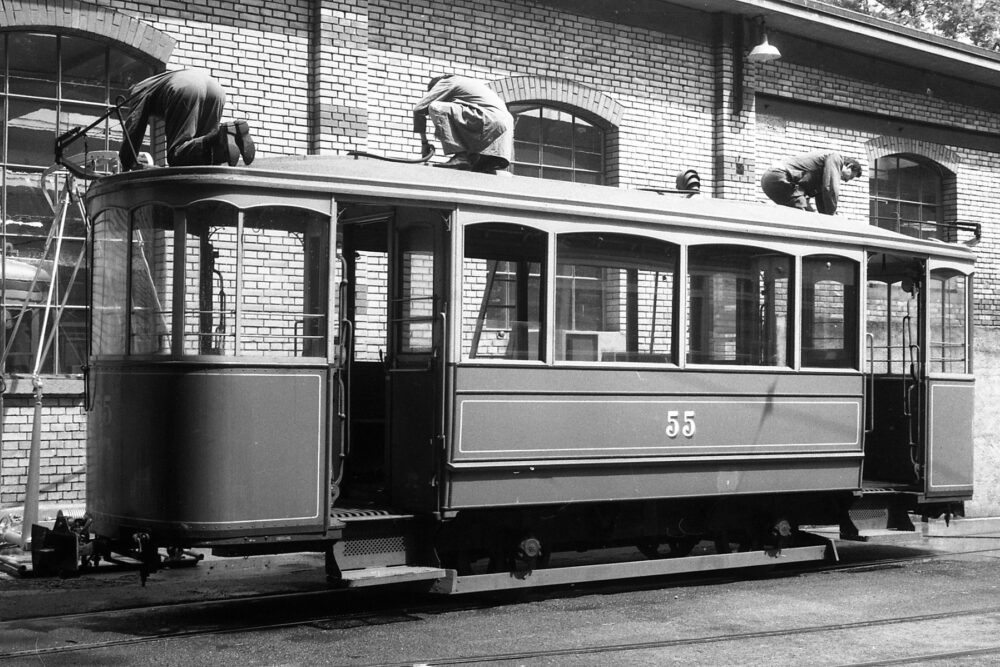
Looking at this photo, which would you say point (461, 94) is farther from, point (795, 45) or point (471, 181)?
point (795, 45)

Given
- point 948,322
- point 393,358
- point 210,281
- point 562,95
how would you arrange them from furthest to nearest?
point 562,95
point 948,322
point 393,358
point 210,281

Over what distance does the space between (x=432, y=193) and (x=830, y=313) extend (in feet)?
12.2

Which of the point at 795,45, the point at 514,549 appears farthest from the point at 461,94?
the point at 795,45

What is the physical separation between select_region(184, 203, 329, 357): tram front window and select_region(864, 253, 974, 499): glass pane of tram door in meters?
5.18

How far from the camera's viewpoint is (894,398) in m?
10.8

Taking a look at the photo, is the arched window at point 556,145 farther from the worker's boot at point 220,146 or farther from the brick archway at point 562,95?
the worker's boot at point 220,146

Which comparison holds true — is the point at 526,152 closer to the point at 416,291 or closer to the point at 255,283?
the point at 416,291

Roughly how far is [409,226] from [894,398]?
5.05 m

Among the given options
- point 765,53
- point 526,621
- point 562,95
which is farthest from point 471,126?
point 765,53

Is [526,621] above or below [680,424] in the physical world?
below

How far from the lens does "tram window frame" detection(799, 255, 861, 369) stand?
9.58 m

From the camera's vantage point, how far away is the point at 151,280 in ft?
23.7

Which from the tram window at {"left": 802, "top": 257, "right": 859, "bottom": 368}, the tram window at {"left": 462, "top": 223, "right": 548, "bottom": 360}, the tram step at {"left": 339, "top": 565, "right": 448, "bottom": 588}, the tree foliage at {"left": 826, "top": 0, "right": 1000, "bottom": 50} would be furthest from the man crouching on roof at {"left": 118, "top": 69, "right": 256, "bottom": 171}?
the tree foliage at {"left": 826, "top": 0, "right": 1000, "bottom": 50}

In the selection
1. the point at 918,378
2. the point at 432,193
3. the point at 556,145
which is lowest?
the point at 918,378
